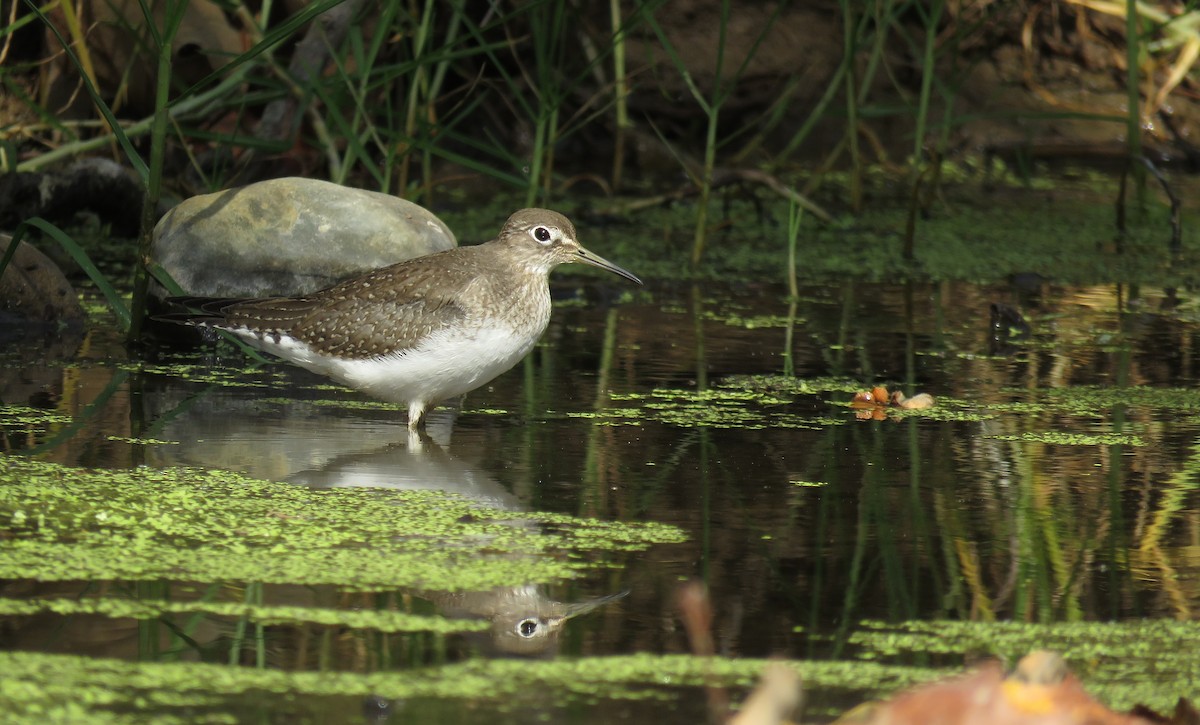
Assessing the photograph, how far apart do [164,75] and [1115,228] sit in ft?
21.3

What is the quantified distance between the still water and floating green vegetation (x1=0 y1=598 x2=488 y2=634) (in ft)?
0.19

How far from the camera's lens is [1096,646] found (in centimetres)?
349

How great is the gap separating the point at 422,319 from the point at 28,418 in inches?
49.1

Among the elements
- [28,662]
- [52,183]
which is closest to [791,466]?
[28,662]

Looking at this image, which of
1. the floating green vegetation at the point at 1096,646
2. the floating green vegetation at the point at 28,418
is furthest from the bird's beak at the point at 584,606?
the floating green vegetation at the point at 28,418

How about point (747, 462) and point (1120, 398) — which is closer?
point (747, 462)

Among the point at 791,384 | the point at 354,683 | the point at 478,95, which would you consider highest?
the point at 478,95

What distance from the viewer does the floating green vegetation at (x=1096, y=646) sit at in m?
3.27

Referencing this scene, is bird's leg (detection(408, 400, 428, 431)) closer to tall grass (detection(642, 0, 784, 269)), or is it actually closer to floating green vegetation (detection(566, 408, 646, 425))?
floating green vegetation (detection(566, 408, 646, 425))

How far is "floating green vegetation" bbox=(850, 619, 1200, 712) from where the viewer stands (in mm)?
3273

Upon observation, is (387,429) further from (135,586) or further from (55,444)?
(135,586)

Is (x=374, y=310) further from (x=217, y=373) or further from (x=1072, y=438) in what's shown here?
(x=1072, y=438)

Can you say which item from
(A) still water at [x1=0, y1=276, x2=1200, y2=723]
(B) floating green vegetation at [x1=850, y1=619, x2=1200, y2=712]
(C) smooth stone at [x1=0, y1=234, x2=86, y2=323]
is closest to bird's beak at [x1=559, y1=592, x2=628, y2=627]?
(A) still water at [x1=0, y1=276, x2=1200, y2=723]

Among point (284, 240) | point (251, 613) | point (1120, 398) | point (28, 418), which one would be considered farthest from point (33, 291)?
point (1120, 398)
